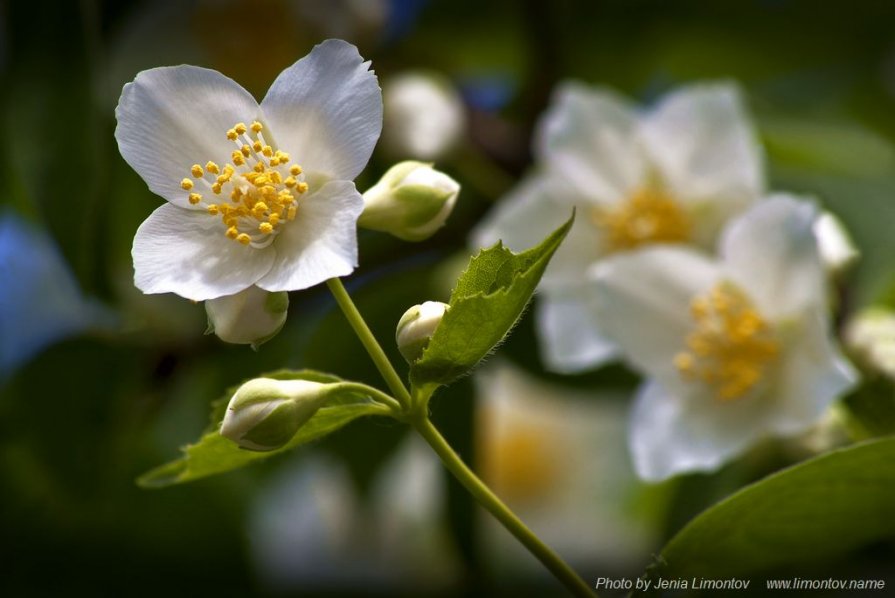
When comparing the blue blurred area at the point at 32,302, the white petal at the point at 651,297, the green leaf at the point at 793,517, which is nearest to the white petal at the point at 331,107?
the green leaf at the point at 793,517

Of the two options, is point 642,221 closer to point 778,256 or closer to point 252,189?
point 778,256

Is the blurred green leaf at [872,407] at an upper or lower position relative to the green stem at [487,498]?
lower

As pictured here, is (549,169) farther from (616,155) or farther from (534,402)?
(534,402)

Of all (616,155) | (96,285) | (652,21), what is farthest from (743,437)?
(652,21)

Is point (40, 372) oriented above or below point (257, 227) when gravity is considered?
below

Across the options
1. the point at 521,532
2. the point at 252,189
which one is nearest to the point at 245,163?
the point at 252,189

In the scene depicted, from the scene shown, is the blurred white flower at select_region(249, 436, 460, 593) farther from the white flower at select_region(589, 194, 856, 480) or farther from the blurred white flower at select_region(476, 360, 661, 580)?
the white flower at select_region(589, 194, 856, 480)

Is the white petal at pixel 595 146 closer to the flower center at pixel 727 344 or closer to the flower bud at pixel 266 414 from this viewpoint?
the flower center at pixel 727 344

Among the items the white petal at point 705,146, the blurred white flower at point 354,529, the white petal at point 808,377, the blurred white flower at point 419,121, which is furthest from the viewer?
the blurred white flower at point 354,529
